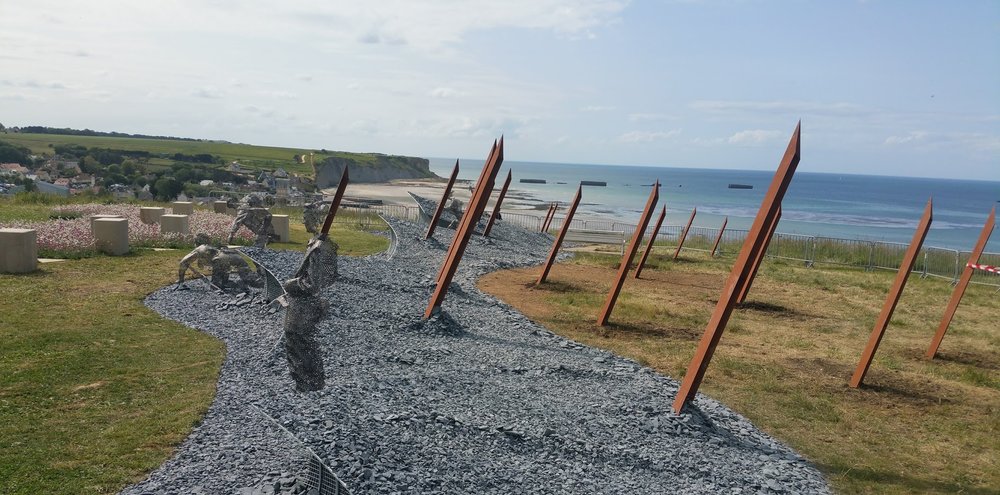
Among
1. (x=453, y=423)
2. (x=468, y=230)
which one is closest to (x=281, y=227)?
(x=468, y=230)

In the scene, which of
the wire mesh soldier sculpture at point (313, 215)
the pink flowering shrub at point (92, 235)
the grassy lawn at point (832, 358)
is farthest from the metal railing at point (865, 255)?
the pink flowering shrub at point (92, 235)

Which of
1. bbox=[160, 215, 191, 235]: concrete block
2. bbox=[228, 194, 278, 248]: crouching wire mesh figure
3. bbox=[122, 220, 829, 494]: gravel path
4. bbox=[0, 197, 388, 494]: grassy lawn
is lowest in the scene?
bbox=[0, 197, 388, 494]: grassy lawn

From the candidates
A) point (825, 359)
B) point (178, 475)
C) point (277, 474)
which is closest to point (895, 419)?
point (825, 359)

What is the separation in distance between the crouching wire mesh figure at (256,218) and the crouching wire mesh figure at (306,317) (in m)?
10.2

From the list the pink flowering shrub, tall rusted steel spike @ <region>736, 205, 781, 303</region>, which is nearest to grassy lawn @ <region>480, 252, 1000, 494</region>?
tall rusted steel spike @ <region>736, 205, 781, 303</region>

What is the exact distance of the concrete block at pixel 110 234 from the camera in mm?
15918

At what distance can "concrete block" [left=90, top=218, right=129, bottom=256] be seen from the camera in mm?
15918

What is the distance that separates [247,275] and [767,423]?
8.91 meters

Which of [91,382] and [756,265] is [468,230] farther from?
[91,382]

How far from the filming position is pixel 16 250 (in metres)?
13.5

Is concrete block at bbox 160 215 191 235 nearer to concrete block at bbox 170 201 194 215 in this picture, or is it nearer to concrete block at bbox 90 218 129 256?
concrete block at bbox 90 218 129 256

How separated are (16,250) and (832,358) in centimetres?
1431

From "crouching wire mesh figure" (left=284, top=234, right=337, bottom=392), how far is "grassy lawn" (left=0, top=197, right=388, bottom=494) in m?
1.23

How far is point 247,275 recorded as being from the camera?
42.8 feet
